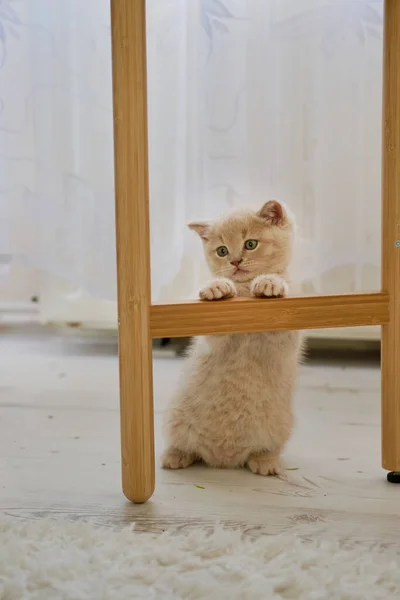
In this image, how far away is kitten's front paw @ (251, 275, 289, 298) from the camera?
0.96 m

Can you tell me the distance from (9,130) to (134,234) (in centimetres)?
77

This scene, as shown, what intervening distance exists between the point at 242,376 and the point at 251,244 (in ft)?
0.67

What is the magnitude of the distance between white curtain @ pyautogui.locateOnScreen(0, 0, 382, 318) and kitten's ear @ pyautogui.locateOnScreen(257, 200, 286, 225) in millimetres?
232

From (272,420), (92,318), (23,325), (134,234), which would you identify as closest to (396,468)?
(272,420)

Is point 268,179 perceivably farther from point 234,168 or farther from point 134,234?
point 134,234

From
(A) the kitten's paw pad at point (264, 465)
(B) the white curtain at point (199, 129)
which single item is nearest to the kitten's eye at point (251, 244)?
(B) the white curtain at point (199, 129)

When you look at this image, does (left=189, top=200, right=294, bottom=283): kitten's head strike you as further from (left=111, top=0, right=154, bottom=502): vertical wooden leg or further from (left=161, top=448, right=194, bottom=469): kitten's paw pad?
(left=161, top=448, right=194, bottom=469): kitten's paw pad

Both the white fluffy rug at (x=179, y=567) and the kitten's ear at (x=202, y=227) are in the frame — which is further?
the kitten's ear at (x=202, y=227)

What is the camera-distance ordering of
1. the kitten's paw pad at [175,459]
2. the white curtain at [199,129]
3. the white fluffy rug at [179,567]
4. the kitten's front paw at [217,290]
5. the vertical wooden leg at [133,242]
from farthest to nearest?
the white curtain at [199,129], the kitten's paw pad at [175,459], the kitten's front paw at [217,290], the vertical wooden leg at [133,242], the white fluffy rug at [179,567]

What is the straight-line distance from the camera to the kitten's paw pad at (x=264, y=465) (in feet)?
3.40

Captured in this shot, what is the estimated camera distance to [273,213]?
1040 millimetres

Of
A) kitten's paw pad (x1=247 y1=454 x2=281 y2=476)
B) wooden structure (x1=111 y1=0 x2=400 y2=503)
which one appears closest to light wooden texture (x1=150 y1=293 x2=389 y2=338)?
wooden structure (x1=111 y1=0 x2=400 y2=503)

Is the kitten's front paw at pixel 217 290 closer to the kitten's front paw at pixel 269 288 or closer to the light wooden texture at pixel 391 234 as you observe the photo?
the kitten's front paw at pixel 269 288

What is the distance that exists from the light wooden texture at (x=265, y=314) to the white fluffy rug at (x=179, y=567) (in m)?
0.27
